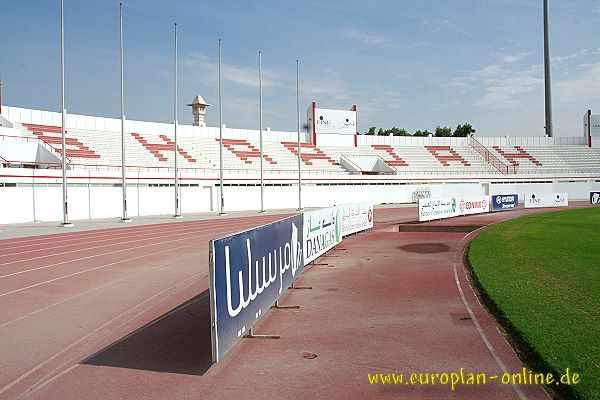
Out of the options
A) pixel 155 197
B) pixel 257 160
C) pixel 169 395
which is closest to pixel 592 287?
pixel 169 395

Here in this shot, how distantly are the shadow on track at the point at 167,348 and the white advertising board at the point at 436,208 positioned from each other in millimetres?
22599

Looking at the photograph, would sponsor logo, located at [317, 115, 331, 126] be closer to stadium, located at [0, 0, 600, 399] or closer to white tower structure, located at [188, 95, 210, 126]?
white tower structure, located at [188, 95, 210, 126]

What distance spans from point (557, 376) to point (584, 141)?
80330mm

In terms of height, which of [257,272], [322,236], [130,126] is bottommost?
[322,236]

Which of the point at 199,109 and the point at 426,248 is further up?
the point at 199,109

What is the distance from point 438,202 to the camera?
31125mm


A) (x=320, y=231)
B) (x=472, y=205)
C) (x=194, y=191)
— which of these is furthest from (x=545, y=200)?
(x=320, y=231)

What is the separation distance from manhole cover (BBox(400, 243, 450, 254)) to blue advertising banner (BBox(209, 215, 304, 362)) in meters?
8.74

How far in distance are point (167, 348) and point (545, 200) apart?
4597cm

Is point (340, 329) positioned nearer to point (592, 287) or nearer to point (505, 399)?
point (505, 399)

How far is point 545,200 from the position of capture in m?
45.4

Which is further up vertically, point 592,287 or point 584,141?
point 584,141

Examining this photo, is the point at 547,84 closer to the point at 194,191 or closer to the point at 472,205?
the point at 472,205

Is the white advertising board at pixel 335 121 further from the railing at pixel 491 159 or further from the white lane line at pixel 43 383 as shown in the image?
the white lane line at pixel 43 383
